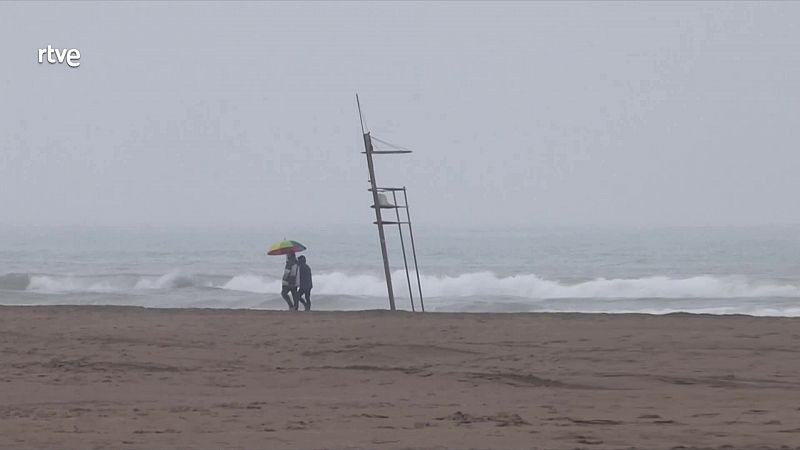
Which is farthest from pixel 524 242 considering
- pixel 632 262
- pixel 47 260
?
pixel 47 260

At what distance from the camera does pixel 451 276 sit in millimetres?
39688

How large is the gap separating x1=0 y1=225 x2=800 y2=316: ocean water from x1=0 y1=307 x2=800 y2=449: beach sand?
11676mm

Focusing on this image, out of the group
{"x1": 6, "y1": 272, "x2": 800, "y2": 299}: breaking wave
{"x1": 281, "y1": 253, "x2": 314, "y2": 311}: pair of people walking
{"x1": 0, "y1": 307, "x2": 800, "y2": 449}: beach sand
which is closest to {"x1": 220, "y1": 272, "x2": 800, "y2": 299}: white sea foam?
{"x1": 6, "y1": 272, "x2": 800, "y2": 299}: breaking wave

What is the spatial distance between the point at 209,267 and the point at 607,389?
3739cm

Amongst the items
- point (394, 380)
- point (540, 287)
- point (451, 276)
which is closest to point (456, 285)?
point (540, 287)

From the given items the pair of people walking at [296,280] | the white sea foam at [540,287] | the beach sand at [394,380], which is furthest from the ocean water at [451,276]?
the beach sand at [394,380]

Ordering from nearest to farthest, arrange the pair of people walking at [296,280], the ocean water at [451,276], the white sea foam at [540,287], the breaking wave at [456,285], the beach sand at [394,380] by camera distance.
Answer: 1. the beach sand at [394,380]
2. the pair of people walking at [296,280]
3. the ocean water at [451,276]
4. the white sea foam at [540,287]
5. the breaking wave at [456,285]

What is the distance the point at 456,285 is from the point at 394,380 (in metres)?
26.2

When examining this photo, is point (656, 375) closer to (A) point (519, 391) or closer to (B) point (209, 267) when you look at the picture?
(A) point (519, 391)

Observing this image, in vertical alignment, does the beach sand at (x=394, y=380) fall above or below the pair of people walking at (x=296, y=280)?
below

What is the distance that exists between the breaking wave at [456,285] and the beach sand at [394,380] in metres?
17.9

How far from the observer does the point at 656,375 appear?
10062 mm

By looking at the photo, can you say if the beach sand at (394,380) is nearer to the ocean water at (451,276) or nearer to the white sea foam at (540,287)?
the ocean water at (451,276)

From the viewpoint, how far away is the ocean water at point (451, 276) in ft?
91.5
